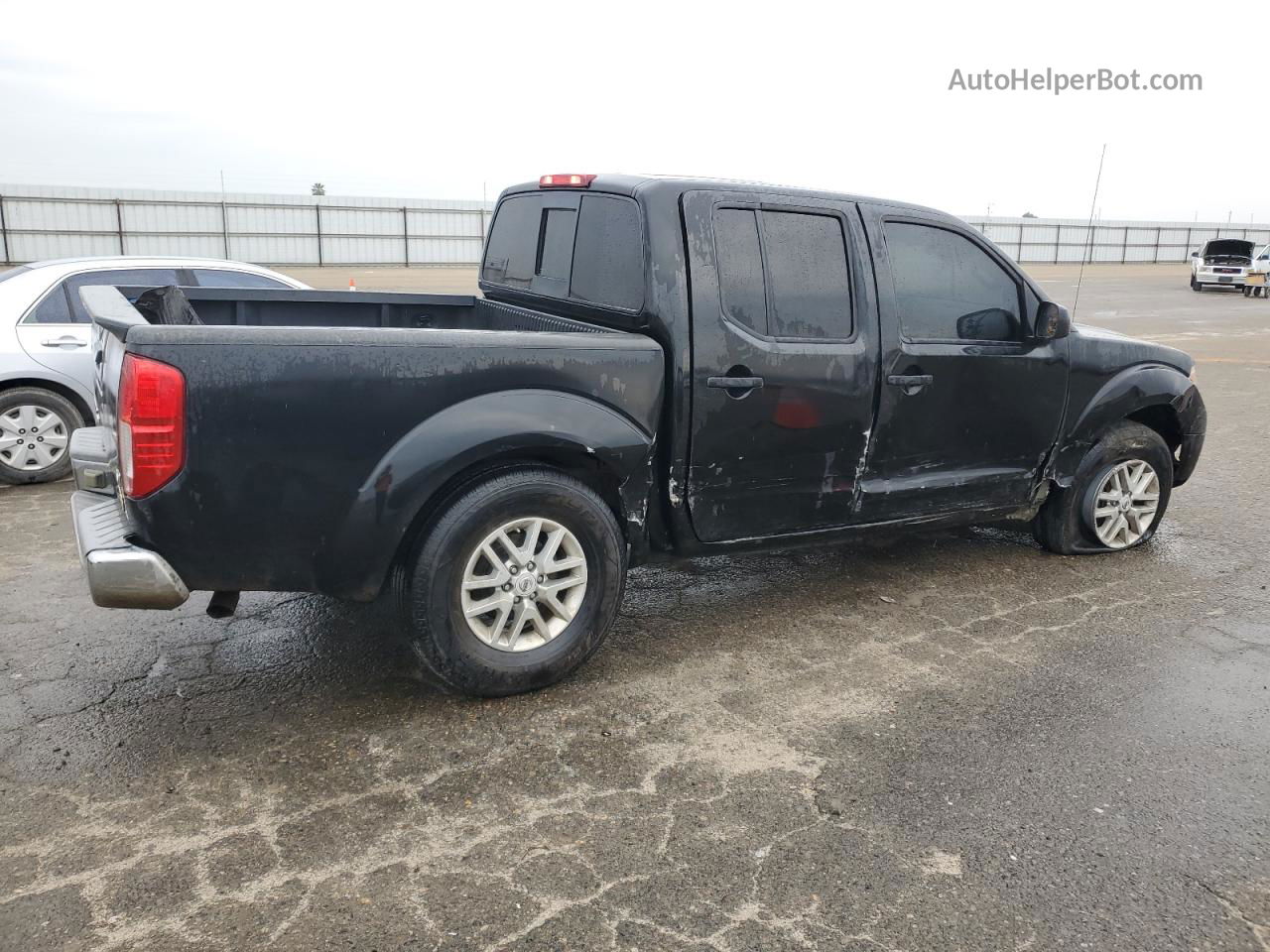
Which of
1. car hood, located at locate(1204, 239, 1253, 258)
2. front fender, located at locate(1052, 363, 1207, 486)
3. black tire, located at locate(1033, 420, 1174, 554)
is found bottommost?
black tire, located at locate(1033, 420, 1174, 554)

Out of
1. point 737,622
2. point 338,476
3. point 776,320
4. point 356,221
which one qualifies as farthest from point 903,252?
point 356,221

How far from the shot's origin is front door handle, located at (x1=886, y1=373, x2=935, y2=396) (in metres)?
4.48

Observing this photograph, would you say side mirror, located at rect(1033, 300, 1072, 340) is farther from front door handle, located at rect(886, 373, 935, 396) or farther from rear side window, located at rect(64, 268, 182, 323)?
rear side window, located at rect(64, 268, 182, 323)

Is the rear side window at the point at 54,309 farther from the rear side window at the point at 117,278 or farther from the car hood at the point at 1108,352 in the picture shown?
the car hood at the point at 1108,352

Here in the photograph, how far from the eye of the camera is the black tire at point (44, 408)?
680 centimetres

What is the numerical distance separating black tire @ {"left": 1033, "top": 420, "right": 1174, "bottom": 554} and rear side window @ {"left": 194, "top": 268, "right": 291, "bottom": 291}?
5170 millimetres

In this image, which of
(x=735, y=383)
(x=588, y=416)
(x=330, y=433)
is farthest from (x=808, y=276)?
(x=330, y=433)

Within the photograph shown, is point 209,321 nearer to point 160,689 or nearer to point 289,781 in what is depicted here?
point 160,689

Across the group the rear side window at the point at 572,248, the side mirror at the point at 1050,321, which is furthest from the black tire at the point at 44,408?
the side mirror at the point at 1050,321

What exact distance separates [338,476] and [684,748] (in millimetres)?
1477

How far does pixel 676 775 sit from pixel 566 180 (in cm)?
260

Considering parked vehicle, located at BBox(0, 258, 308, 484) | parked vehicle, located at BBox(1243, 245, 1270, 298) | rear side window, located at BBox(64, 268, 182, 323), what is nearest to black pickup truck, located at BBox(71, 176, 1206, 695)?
rear side window, located at BBox(64, 268, 182, 323)

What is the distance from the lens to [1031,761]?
348 cm

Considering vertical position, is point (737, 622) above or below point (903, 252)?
below
